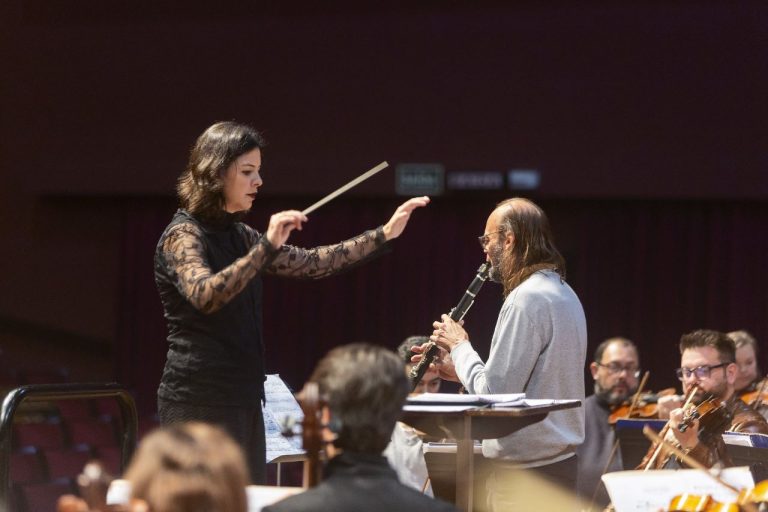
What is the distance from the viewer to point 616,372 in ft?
19.4

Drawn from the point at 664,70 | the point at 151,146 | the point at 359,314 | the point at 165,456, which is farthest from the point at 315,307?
the point at 165,456

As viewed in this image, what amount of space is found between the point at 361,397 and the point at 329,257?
1159mm

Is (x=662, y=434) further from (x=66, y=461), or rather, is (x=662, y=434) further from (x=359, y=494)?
(x=66, y=461)

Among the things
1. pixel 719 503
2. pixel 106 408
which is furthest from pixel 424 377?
pixel 106 408

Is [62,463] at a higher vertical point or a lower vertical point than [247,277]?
lower

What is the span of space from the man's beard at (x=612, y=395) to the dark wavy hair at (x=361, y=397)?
13.4ft

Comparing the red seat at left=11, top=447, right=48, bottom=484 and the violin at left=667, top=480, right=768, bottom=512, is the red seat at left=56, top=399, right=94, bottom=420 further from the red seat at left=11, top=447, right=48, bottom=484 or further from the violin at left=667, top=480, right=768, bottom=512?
the violin at left=667, top=480, right=768, bottom=512

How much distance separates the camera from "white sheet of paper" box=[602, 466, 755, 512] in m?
2.31

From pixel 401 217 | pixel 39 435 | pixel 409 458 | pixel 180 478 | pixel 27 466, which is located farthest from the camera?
pixel 39 435

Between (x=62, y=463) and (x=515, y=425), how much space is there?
14.3 feet

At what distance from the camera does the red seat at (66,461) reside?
6.15 m

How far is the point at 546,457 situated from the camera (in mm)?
3000

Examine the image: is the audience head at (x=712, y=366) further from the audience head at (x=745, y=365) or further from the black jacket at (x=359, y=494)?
the black jacket at (x=359, y=494)

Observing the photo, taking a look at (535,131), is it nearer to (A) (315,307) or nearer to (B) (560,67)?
(B) (560,67)
